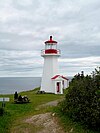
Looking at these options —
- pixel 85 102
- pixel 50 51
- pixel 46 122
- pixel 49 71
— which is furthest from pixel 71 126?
pixel 49 71

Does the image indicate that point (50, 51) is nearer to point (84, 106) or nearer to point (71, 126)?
point (84, 106)

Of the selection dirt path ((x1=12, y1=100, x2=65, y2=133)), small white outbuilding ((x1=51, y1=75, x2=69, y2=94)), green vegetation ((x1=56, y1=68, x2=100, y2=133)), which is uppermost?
small white outbuilding ((x1=51, y1=75, x2=69, y2=94))

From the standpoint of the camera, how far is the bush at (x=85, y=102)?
468 inches

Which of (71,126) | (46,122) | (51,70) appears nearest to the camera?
(71,126)

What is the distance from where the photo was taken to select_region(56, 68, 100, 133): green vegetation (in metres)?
11.9

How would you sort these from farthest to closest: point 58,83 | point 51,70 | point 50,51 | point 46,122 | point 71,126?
point 58,83
point 51,70
point 50,51
point 46,122
point 71,126

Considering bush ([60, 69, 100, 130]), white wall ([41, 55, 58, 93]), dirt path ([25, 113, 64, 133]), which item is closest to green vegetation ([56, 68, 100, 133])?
bush ([60, 69, 100, 130])

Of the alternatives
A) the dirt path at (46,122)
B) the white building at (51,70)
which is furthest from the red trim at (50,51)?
the dirt path at (46,122)

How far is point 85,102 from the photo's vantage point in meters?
12.3

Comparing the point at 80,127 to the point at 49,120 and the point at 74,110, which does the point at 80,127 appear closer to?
the point at 74,110

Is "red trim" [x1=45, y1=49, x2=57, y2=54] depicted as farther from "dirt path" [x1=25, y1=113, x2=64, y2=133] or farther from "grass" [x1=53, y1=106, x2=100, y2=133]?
"grass" [x1=53, y1=106, x2=100, y2=133]

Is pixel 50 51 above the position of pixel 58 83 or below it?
above

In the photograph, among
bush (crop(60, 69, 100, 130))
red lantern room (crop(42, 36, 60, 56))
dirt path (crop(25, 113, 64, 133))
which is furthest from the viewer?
red lantern room (crop(42, 36, 60, 56))

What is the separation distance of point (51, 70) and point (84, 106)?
20.4 metres
